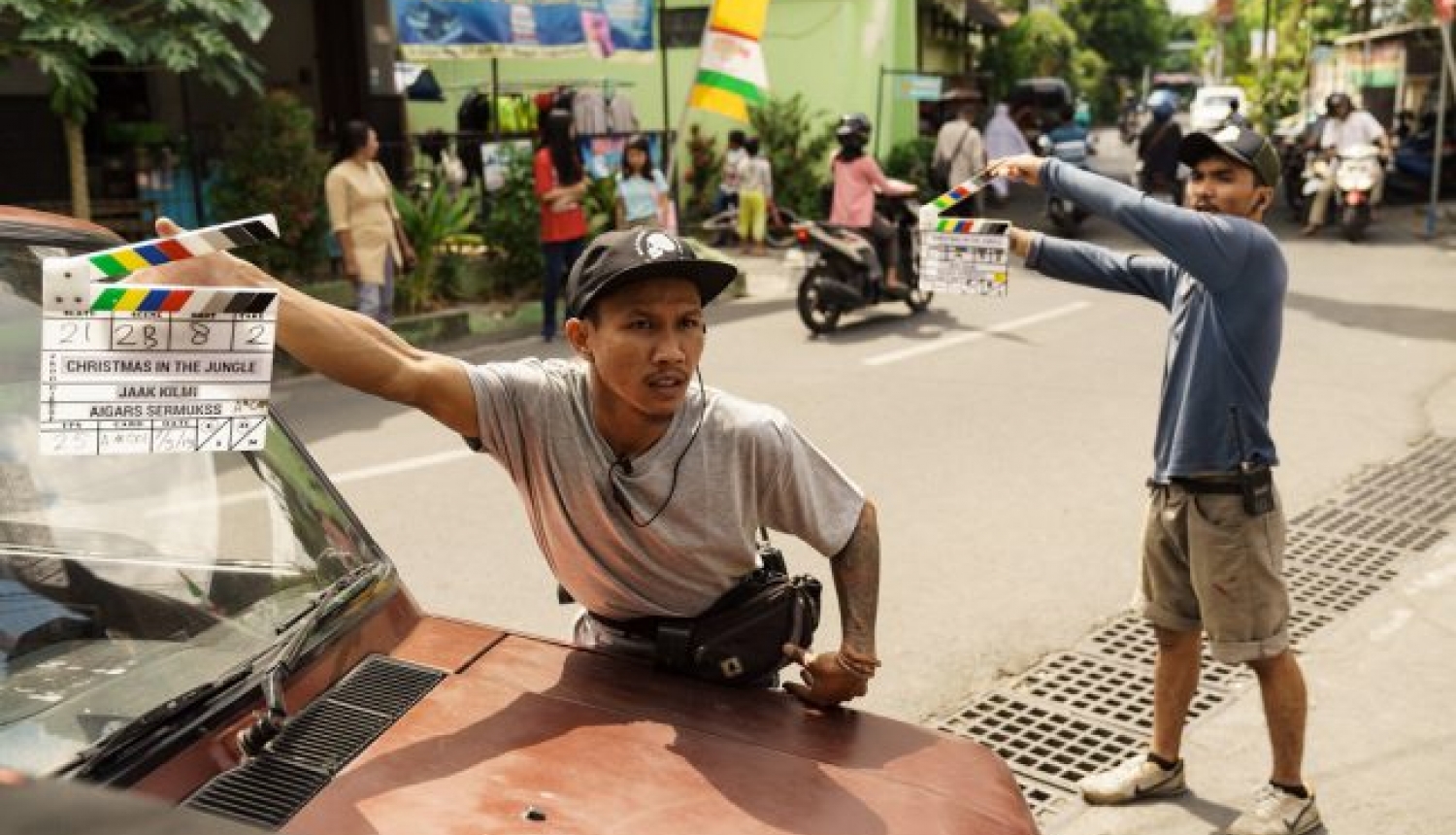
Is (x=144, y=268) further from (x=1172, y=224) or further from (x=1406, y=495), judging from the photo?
(x=1406, y=495)

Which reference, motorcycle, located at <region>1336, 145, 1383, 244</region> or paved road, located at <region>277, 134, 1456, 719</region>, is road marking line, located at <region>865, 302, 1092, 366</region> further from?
motorcycle, located at <region>1336, 145, 1383, 244</region>

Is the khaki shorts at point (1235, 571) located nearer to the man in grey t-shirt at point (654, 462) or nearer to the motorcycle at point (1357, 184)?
the man in grey t-shirt at point (654, 462)

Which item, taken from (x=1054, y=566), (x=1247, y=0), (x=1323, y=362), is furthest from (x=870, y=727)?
(x=1247, y=0)

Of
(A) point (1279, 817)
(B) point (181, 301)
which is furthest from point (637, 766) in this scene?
(A) point (1279, 817)

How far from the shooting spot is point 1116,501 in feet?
22.2

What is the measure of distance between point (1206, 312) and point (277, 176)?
930 cm

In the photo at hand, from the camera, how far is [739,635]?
2.57 meters

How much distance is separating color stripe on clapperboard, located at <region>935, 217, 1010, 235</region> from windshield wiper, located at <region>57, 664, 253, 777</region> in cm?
213

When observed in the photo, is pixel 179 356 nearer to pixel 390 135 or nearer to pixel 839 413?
pixel 839 413

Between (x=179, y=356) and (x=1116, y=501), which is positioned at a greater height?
(x=179, y=356)

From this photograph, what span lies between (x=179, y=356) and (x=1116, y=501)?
5550mm

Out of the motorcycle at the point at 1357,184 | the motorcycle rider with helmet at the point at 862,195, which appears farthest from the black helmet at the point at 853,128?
the motorcycle at the point at 1357,184

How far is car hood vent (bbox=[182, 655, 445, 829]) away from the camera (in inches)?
75.5

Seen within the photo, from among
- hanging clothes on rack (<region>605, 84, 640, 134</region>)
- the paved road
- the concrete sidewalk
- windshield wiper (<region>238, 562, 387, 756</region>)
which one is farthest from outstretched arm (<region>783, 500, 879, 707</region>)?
hanging clothes on rack (<region>605, 84, 640, 134</region>)
